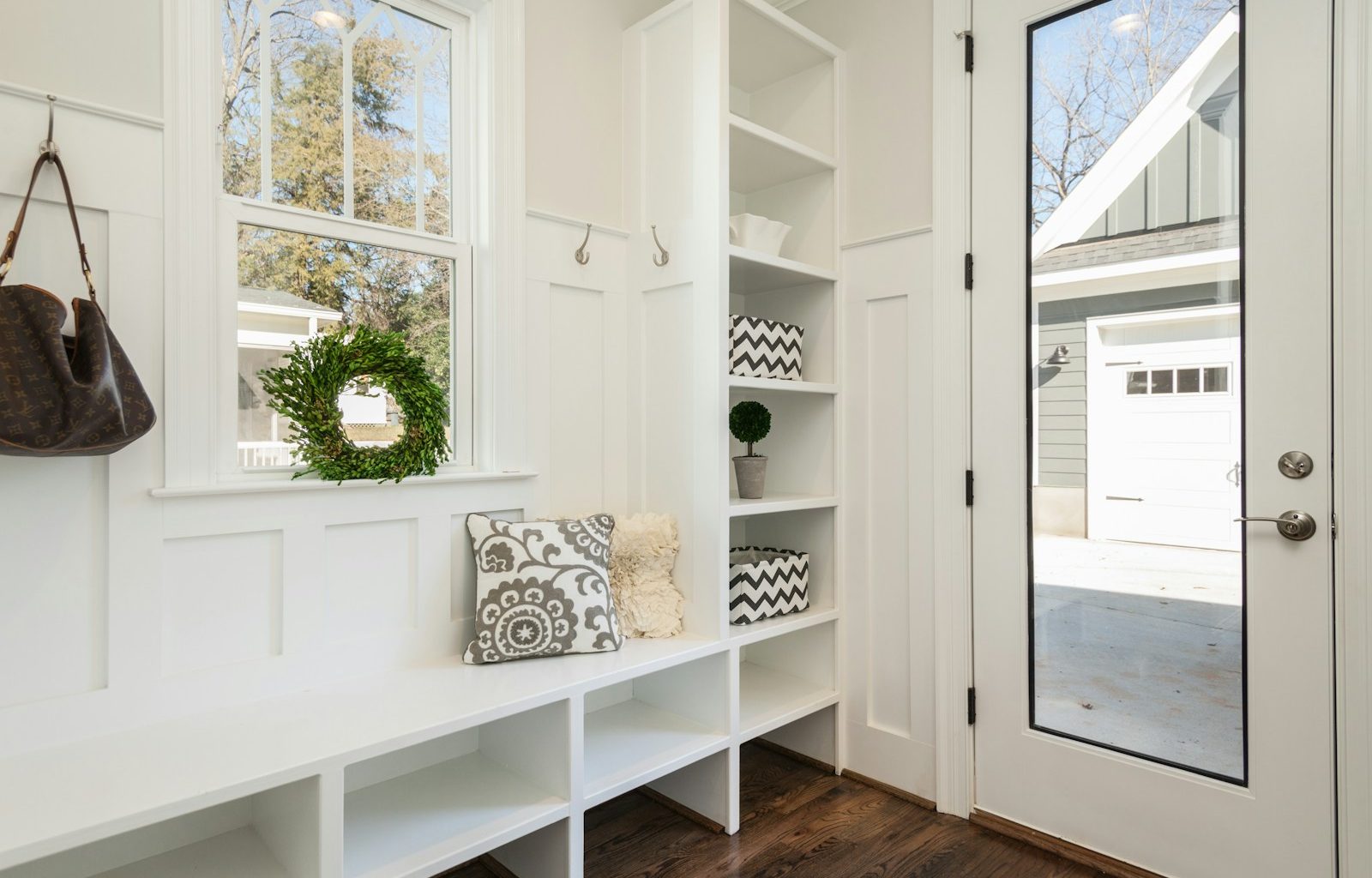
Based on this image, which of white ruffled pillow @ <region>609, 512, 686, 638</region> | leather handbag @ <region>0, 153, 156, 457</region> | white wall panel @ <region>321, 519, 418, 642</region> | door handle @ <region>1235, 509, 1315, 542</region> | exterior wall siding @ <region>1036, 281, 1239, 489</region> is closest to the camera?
leather handbag @ <region>0, 153, 156, 457</region>

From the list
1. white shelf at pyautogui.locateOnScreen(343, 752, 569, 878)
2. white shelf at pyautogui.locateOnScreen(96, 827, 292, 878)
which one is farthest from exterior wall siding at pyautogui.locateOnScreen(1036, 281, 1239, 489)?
white shelf at pyautogui.locateOnScreen(96, 827, 292, 878)

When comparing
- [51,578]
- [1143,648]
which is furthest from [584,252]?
[1143,648]

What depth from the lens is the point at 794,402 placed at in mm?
2662

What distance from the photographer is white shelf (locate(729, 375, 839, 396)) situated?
2.22 m

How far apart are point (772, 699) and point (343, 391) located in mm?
1605

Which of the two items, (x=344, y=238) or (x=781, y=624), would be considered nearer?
(x=344, y=238)

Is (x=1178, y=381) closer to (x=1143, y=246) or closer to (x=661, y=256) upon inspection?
(x=1143, y=246)

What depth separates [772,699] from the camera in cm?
247

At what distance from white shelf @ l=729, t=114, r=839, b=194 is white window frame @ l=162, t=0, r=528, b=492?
2.18ft

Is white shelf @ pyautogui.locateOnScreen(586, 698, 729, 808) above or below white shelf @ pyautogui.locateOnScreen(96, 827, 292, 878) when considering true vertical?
above

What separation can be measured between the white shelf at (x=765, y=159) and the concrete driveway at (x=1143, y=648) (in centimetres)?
140

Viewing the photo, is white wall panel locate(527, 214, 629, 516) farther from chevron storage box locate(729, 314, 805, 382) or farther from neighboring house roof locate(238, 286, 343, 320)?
neighboring house roof locate(238, 286, 343, 320)

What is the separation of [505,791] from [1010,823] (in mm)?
1427

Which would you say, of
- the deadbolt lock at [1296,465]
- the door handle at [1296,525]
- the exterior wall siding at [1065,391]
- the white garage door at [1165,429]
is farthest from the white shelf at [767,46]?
the door handle at [1296,525]
